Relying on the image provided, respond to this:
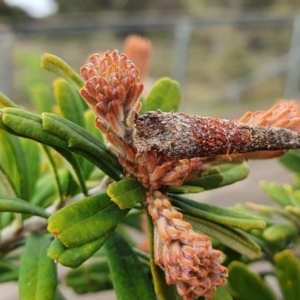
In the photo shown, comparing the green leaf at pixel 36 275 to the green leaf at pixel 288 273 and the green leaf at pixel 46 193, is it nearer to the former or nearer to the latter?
the green leaf at pixel 46 193

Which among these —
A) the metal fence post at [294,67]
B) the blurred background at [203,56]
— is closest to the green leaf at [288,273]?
the blurred background at [203,56]

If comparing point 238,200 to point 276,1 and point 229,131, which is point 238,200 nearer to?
point 229,131

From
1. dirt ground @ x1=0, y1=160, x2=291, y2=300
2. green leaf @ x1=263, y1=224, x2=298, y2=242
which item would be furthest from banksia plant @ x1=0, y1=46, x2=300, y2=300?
dirt ground @ x1=0, y1=160, x2=291, y2=300

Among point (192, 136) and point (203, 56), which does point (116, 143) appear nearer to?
point (192, 136)

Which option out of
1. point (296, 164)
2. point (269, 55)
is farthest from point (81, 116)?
point (269, 55)

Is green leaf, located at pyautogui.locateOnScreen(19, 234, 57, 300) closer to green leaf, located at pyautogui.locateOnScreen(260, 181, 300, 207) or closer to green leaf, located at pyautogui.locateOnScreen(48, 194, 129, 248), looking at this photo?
green leaf, located at pyautogui.locateOnScreen(48, 194, 129, 248)

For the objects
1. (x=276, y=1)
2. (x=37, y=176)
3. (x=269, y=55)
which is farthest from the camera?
(x=276, y=1)

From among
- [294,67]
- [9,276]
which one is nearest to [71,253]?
[9,276]
